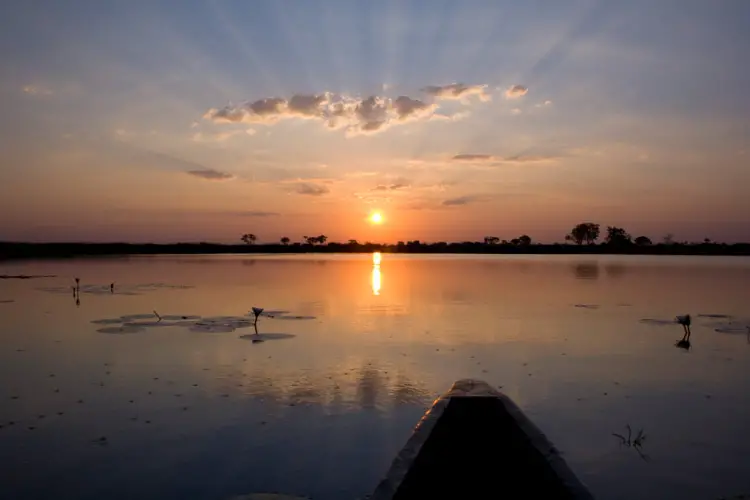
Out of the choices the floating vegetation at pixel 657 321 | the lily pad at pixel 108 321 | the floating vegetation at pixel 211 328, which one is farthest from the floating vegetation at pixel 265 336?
the floating vegetation at pixel 657 321

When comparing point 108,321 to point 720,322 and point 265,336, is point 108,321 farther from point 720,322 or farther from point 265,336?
point 720,322

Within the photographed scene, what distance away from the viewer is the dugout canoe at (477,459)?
512 centimetres

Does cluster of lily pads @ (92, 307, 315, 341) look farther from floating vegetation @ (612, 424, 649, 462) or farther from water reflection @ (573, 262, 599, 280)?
water reflection @ (573, 262, 599, 280)

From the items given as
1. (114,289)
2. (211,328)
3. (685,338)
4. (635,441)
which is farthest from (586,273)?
(635,441)

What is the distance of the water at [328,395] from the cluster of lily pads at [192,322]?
0.61 feet

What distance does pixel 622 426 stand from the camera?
885 cm

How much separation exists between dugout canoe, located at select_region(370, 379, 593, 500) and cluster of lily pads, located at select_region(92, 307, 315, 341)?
11.4 metres

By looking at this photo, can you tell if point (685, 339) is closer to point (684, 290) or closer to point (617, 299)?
point (617, 299)

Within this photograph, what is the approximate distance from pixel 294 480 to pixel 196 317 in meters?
15.9

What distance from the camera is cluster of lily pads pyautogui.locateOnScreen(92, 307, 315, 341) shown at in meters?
18.4

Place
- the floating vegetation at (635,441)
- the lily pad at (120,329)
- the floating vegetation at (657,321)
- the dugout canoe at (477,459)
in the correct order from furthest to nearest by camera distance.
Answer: the floating vegetation at (657,321), the lily pad at (120,329), the floating vegetation at (635,441), the dugout canoe at (477,459)

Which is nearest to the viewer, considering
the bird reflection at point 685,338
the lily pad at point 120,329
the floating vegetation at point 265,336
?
the bird reflection at point 685,338

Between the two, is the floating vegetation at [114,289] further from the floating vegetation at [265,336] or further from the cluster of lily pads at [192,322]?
the floating vegetation at [265,336]

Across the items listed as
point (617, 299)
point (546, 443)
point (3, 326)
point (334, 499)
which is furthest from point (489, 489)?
point (617, 299)
